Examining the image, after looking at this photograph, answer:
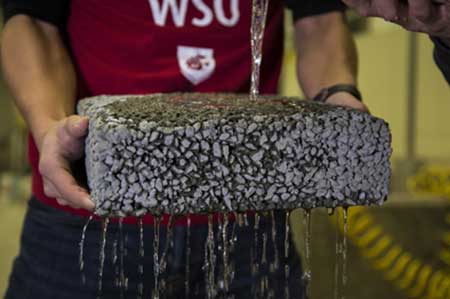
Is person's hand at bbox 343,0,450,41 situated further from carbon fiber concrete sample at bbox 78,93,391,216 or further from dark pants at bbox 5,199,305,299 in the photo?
dark pants at bbox 5,199,305,299

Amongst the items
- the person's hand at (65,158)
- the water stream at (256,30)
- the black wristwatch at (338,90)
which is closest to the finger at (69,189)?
the person's hand at (65,158)

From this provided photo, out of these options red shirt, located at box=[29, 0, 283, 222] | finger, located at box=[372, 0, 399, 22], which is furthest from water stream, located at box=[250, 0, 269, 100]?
finger, located at box=[372, 0, 399, 22]

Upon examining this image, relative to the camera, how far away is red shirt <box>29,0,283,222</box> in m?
0.80

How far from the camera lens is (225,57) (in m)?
0.83

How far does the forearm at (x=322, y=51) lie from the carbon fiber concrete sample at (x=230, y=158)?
30 centimetres

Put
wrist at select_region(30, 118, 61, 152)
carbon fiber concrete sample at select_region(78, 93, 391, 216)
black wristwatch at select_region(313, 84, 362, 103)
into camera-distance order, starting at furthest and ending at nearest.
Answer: black wristwatch at select_region(313, 84, 362, 103)
wrist at select_region(30, 118, 61, 152)
carbon fiber concrete sample at select_region(78, 93, 391, 216)

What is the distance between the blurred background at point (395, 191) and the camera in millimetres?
1729

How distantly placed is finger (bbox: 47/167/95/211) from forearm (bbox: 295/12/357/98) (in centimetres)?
40

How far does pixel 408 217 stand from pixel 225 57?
1.10 m

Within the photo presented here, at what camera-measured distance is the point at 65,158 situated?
2.10 ft

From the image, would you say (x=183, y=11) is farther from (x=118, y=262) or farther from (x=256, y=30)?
A: (x=118, y=262)

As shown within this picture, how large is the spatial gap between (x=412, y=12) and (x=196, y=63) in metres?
0.32

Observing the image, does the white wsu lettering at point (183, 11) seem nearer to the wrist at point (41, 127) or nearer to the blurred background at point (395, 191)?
the wrist at point (41, 127)

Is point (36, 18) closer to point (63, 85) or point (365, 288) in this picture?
point (63, 85)
